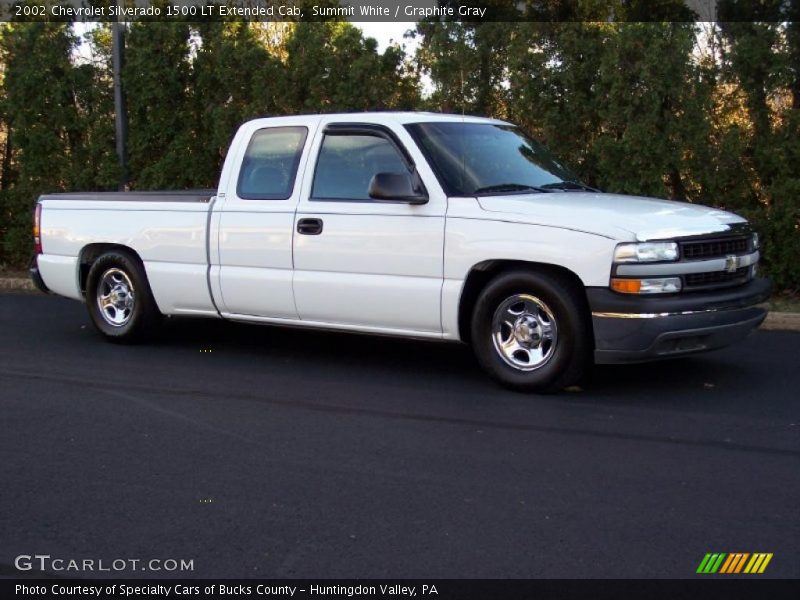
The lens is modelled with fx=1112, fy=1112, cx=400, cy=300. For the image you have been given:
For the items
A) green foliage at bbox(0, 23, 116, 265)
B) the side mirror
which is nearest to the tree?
green foliage at bbox(0, 23, 116, 265)

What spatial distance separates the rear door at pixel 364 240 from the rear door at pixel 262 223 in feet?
0.44

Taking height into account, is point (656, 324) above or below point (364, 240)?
below

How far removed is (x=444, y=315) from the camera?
7.87 meters

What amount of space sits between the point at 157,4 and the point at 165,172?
2.50 meters

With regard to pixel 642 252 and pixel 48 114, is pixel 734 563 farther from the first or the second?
pixel 48 114

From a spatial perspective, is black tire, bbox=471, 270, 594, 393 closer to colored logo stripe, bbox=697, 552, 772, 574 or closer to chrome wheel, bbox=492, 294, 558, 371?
chrome wheel, bbox=492, 294, 558, 371

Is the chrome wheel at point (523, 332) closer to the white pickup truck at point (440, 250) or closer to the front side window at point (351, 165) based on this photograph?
the white pickup truck at point (440, 250)

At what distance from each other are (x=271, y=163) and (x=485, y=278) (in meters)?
2.17

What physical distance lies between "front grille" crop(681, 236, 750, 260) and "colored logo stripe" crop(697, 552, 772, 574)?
9.84 ft

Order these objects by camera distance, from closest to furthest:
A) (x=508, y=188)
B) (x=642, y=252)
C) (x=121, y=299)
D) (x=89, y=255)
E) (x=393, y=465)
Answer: (x=393, y=465) < (x=642, y=252) < (x=508, y=188) < (x=121, y=299) < (x=89, y=255)

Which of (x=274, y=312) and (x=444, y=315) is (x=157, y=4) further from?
(x=444, y=315)

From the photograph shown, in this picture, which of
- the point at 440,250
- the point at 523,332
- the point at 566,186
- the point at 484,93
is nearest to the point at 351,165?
the point at 440,250

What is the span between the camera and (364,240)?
8.16 metres
